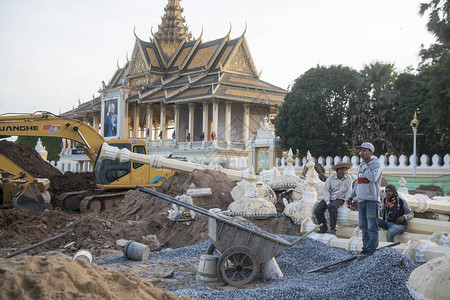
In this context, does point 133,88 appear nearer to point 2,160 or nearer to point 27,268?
point 2,160

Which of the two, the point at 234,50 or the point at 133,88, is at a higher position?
the point at 234,50

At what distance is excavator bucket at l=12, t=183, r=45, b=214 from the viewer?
1234 cm

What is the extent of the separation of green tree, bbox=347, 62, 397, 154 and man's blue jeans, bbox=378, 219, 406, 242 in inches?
670

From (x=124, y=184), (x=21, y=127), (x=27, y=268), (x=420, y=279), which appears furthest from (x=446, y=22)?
(x=27, y=268)

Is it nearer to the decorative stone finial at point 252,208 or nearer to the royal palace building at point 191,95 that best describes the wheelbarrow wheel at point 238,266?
the decorative stone finial at point 252,208

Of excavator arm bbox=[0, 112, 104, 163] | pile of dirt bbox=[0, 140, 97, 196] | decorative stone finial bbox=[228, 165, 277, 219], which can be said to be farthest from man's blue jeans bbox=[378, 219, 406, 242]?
pile of dirt bbox=[0, 140, 97, 196]

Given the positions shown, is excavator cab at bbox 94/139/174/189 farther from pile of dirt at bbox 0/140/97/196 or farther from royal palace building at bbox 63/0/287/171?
royal palace building at bbox 63/0/287/171

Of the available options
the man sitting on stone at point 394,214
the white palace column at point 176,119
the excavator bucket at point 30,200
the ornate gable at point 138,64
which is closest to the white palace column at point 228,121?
the white palace column at point 176,119

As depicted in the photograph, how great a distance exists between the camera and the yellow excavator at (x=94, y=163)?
13.5m

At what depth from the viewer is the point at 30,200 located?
41.1 ft

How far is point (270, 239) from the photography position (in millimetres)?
5824

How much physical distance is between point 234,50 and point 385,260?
32.8 m

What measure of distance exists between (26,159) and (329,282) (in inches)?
597

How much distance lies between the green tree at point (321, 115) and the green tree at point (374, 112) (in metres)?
0.58
